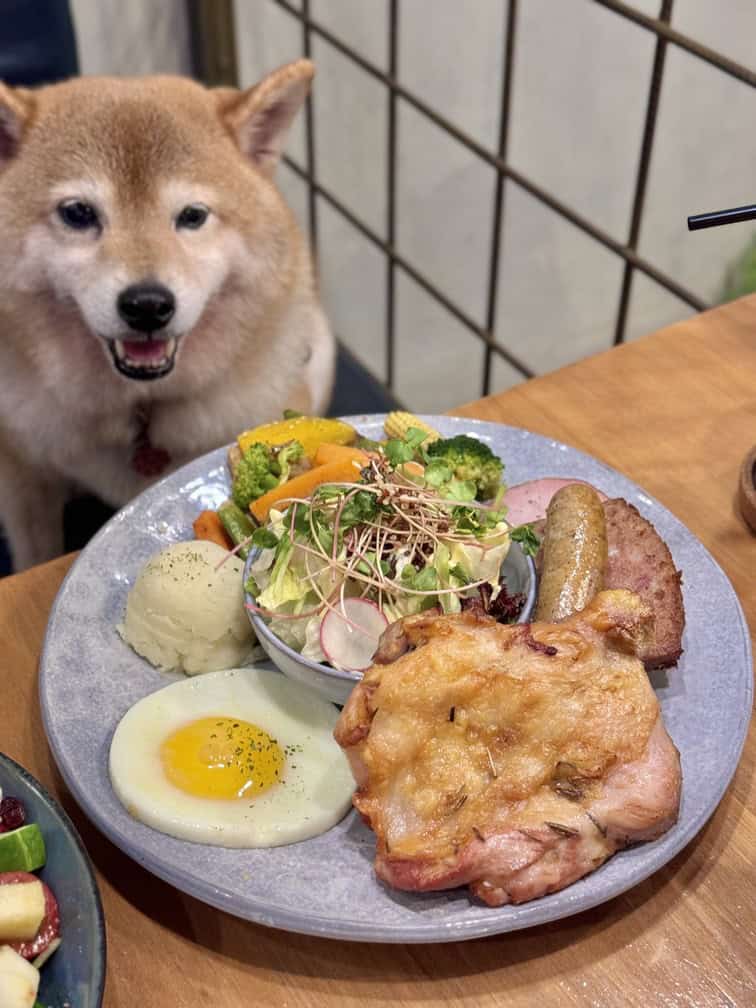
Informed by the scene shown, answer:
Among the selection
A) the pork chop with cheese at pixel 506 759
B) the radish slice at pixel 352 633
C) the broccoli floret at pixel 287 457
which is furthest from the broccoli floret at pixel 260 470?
the pork chop with cheese at pixel 506 759

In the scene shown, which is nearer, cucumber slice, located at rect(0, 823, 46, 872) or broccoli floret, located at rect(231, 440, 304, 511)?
cucumber slice, located at rect(0, 823, 46, 872)

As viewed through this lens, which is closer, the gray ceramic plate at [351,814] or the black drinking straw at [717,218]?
the gray ceramic plate at [351,814]

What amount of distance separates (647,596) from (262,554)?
1.30 feet

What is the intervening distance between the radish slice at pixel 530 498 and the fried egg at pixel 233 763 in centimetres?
33

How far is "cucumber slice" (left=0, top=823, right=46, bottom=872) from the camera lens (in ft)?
2.68

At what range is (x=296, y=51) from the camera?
326 cm

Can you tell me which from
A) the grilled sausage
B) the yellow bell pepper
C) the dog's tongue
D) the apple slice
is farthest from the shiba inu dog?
the apple slice

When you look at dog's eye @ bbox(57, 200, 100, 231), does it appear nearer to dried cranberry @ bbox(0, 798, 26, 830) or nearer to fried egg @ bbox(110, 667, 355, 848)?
fried egg @ bbox(110, 667, 355, 848)

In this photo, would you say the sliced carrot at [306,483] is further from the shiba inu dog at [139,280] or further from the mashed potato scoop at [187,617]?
the shiba inu dog at [139,280]

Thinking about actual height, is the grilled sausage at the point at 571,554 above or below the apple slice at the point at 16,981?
above

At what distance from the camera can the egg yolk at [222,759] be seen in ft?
3.04

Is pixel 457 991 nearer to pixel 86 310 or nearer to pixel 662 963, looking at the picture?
pixel 662 963

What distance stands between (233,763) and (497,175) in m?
1.99

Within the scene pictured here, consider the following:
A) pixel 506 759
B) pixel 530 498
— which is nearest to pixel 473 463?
pixel 530 498
